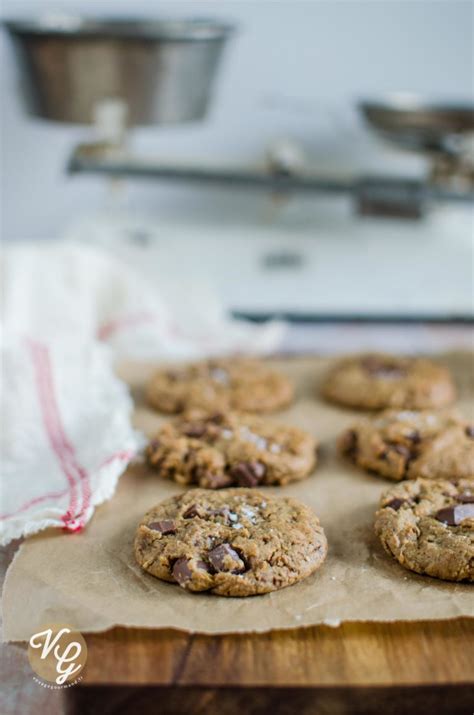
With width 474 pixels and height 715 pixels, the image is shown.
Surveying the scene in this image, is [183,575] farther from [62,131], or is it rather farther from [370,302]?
[62,131]

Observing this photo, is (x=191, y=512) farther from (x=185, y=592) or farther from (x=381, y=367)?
(x=381, y=367)

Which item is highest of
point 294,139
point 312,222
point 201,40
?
point 201,40

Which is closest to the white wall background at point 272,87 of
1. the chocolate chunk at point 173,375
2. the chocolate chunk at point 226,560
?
the chocolate chunk at point 173,375

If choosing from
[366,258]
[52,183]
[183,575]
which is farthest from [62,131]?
[183,575]

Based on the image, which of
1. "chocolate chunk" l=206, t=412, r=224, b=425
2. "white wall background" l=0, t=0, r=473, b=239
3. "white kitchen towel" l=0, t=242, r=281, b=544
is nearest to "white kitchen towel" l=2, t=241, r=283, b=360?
"white kitchen towel" l=0, t=242, r=281, b=544

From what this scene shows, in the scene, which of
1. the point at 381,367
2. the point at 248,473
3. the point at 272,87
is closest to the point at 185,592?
the point at 248,473

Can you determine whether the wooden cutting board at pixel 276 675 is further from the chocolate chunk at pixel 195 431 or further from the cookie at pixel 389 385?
the cookie at pixel 389 385
